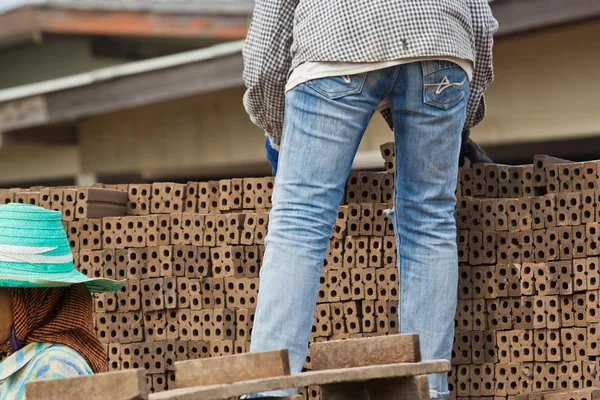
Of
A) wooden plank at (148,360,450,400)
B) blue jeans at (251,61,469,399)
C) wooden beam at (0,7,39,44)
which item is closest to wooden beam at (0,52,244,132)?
wooden beam at (0,7,39,44)

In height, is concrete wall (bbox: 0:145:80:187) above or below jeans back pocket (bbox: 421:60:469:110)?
above

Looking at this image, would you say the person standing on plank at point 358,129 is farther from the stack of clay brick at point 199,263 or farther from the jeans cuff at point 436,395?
the stack of clay brick at point 199,263

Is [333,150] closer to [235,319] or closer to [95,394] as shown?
[95,394]

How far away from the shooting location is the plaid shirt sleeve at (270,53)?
3.72m

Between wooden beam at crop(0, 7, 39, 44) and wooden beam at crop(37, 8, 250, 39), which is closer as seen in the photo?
wooden beam at crop(0, 7, 39, 44)

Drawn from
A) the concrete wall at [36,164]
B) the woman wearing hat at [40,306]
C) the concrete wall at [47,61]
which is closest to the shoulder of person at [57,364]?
the woman wearing hat at [40,306]

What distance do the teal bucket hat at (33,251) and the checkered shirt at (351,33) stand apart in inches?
37.1

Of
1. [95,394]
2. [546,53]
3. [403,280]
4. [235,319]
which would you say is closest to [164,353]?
[235,319]

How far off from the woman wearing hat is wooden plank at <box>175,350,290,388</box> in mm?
900

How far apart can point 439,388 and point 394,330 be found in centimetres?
102

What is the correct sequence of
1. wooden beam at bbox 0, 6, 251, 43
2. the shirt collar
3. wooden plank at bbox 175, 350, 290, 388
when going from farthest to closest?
1. wooden beam at bbox 0, 6, 251, 43
2. the shirt collar
3. wooden plank at bbox 175, 350, 290, 388

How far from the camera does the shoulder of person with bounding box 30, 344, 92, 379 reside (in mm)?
3396

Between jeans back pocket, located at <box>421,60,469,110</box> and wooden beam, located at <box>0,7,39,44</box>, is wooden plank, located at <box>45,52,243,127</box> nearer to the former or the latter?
wooden beam, located at <box>0,7,39,44</box>

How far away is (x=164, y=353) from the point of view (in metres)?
5.05
